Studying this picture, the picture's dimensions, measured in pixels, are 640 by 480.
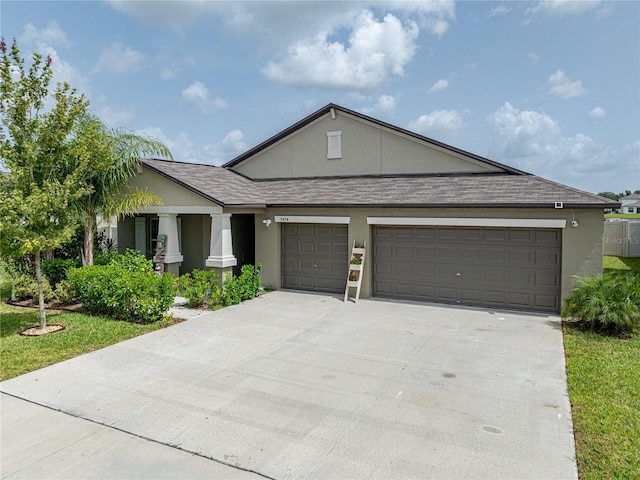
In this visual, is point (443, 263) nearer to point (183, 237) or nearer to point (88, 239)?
point (183, 237)

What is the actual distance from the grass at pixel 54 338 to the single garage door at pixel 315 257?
4778mm

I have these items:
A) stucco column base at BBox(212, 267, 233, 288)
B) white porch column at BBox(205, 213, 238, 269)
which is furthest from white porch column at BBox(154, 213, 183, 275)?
stucco column base at BBox(212, 267, 233, 288)

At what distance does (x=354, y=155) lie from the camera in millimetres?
14617

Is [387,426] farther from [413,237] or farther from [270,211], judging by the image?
[270,211]

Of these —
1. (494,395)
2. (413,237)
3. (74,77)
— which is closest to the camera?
(494,395)

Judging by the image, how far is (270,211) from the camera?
1384cm

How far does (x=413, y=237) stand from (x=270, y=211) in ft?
15.0

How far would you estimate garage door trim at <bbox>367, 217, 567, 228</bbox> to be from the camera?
10.5 m

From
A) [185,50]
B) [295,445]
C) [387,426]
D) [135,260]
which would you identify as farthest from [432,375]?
[185,50]

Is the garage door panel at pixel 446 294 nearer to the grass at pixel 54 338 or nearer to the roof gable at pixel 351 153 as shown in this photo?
the roof gable at pixel 351 153

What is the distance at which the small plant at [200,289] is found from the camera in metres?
11.4

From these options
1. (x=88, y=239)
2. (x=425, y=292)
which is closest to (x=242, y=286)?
(x=88, y=239)

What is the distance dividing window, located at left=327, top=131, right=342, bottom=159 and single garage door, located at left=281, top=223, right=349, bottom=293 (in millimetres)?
2874

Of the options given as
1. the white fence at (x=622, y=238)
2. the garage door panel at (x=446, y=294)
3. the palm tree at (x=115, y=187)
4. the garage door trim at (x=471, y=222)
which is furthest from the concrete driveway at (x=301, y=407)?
the white fence at (x=622, y=238)
